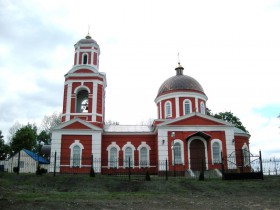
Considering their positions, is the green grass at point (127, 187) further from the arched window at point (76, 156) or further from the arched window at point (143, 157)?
the arched window at point (143, 157)

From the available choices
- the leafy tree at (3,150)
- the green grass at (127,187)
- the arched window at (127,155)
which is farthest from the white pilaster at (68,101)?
the leafy tree at (3,150)

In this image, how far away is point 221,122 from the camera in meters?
26.6

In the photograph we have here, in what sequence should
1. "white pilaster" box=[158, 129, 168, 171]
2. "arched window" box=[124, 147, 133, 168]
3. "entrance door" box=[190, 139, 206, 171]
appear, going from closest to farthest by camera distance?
"white pilaster" box=[158, 129, 168, 171], "entrance door" box=[190, 139, 206, 171], "arched window" box=[124, 147, 133, 168]

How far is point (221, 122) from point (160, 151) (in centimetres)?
628

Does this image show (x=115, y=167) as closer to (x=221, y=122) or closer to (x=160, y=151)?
(x=160, y=151)

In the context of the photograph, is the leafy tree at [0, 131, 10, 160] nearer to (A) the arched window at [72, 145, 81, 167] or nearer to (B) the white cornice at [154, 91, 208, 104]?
(A) the arched window at [72, 145, 81, 167]

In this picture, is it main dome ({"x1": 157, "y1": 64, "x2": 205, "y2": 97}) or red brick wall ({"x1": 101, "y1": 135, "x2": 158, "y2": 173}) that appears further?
main dome ({"x1": 157, "y1": 64, "x2": 205, "y2": 97})

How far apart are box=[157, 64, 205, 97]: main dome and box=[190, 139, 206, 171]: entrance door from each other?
644 centimetres

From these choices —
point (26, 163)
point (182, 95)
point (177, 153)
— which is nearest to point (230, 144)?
point (177, 153)

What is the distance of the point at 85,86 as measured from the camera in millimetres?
27969

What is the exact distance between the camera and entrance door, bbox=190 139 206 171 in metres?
26.1

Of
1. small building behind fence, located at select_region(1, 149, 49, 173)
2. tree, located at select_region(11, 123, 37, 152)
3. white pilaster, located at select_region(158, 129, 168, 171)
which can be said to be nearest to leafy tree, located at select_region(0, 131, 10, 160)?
tree, located at select_region(11, 123, 37, 152)

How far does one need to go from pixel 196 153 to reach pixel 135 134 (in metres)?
6.23

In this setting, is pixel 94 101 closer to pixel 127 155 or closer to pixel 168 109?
pixel 127 155
